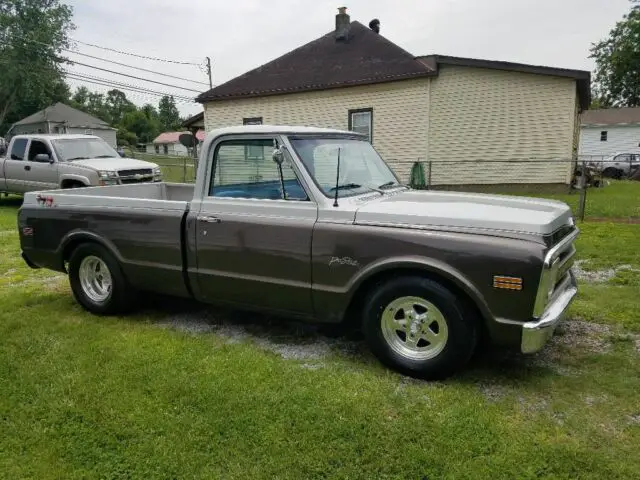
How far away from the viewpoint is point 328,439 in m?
2.91

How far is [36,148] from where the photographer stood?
42.1ft

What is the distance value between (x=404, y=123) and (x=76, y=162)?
1014 cm

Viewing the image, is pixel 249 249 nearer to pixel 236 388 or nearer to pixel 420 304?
pixel 236 388

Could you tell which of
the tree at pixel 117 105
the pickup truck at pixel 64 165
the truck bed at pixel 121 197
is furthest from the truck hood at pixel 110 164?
the tree at pixel 117 105

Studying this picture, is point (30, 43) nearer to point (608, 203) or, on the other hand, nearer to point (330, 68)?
point (330, 68)

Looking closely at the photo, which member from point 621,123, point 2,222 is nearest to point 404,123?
point 2,222

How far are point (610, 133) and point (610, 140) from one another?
57 centimetres

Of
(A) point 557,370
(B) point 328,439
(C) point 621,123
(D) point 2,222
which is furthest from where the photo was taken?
(C) point 621,123

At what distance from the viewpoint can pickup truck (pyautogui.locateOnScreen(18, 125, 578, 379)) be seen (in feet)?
10.7

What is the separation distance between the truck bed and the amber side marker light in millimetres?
2733

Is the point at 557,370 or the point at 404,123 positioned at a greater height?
the point at 404,123

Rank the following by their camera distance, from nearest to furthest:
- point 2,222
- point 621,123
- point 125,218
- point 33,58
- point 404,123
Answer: point 125,218 → point 2,222 → point 404,123 → point 621,123 → point 33,58

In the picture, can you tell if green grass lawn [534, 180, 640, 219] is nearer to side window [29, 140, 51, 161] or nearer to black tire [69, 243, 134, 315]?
black tire [69, 243, 134, 315]

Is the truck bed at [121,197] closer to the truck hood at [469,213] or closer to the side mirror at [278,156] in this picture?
the side mirror at [278,156]
